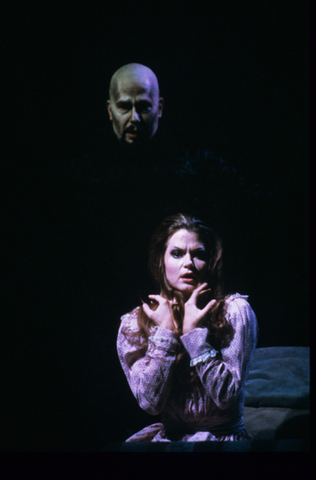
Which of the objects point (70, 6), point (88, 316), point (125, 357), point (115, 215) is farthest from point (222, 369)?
point (70, 6)

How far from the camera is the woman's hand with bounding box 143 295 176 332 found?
2.53 m

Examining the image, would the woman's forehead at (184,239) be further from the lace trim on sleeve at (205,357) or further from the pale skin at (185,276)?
the lace trim on sleeve at (205,357)

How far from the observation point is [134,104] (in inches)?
104

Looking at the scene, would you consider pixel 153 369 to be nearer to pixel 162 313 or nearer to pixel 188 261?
pixel 162 313

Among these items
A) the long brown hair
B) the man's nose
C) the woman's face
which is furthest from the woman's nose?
the man's nose

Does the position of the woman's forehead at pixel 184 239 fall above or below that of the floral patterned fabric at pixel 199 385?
above

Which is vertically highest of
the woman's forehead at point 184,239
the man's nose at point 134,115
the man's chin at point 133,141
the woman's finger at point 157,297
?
the man's nose at point 134,115

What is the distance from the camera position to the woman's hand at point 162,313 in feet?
8.31

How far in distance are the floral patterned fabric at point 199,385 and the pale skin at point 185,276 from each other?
0.26 ft

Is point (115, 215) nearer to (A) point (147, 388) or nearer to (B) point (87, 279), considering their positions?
(B) point (87, 279)

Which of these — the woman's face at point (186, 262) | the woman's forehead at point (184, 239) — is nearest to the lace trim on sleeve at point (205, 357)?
the woman's face at point (186, 262)

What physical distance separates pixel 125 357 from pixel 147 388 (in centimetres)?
21

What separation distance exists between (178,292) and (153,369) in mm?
442

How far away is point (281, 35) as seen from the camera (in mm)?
2682
